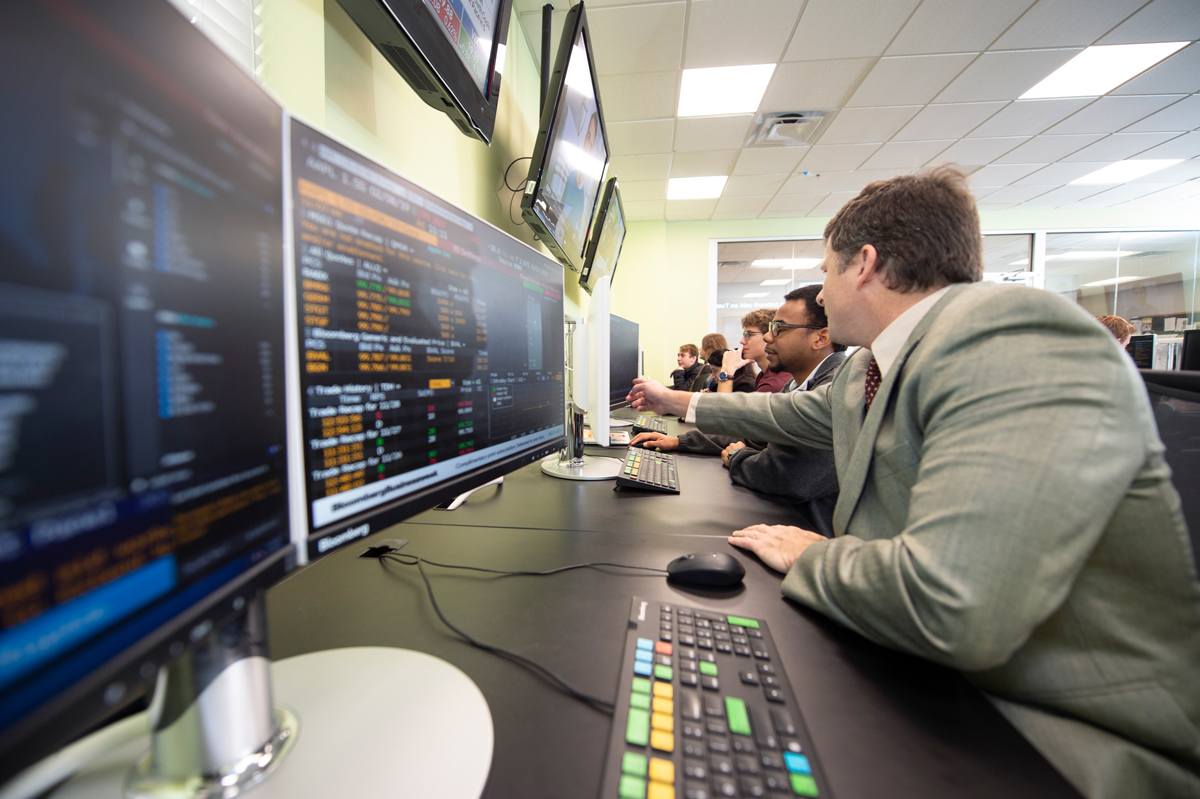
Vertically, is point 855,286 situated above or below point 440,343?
above

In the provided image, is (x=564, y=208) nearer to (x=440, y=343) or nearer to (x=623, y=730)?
(x=440, y=343)

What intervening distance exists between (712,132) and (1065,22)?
182 cm

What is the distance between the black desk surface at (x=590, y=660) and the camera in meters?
0.33

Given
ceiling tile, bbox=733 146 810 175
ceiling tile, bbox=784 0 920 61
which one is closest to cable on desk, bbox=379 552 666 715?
ceiling tile, bbox=784 0 920 61

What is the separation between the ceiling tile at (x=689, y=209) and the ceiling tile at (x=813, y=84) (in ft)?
5.32

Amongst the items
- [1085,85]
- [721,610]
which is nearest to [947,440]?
[721,610]

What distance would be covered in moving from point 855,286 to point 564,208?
1.05 m

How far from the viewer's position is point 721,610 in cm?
54

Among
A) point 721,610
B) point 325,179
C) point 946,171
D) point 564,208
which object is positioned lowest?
point 721,610

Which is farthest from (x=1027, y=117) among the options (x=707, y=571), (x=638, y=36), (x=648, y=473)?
(x=707, y=571)

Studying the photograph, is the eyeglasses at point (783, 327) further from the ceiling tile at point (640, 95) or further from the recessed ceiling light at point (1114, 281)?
the recessed ceiling light at point (1114, 281)

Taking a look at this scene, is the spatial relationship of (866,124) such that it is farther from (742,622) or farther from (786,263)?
(742,622)

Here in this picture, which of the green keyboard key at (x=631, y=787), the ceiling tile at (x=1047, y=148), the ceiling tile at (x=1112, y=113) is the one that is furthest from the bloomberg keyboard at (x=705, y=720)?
the ceiling tile at (x=1047, y=148)

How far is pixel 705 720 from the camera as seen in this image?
1.15 feet
